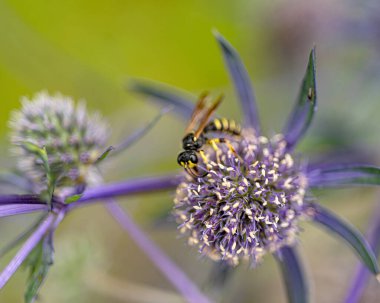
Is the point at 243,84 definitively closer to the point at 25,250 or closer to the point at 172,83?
the point at 25,250

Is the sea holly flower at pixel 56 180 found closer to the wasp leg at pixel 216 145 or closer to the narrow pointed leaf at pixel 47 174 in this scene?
the narrow pointed leaf at pixel 47 174

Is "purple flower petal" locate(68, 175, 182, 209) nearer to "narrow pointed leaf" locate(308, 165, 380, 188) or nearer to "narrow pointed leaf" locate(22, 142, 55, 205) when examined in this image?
"narrow pointed leaf" locate(22, 142, 55, 205)

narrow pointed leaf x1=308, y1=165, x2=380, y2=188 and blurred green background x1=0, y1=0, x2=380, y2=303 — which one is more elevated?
narrow pointed leaf x1=308, y1=165, x2=380, y2=188

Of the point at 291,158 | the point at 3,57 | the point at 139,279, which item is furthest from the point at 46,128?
the point at 139,279

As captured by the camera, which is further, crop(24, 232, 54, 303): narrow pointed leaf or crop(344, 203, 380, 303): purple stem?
crop(344, 203, 380, 303): purple stem

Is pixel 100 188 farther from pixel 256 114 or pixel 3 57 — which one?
pixel 3 57

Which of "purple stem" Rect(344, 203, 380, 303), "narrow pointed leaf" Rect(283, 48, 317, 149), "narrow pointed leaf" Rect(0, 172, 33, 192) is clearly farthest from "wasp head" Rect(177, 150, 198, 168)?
"purple stem" Rect(344, 203, 380, 303)

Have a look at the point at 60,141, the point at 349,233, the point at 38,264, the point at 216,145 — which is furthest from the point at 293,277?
the point at 60,141
